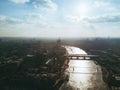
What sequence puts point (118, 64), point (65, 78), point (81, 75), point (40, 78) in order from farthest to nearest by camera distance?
point (118, 64)
point (81, 75)
point (65, 78)
point (40, 78)

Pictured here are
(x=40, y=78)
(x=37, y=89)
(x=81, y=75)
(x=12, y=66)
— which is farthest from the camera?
(x=12, y=66)

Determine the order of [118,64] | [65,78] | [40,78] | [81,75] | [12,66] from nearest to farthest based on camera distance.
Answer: [40,78] → [65,78] → [81,75] → [12,66] → [118,64]

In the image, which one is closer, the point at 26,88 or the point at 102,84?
the point at 26,88

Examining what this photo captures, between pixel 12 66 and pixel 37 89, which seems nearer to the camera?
pixel 37 89

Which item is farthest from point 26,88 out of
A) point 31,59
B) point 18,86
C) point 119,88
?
point 31,59

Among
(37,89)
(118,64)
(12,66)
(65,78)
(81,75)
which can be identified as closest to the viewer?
(37,89)

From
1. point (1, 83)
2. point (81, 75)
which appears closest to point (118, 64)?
point (81, 75)

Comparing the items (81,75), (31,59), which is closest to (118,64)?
(81,75)

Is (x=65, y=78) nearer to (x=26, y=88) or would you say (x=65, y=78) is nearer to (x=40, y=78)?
(x=40, y=78)

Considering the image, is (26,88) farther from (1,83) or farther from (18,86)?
(1,83)
